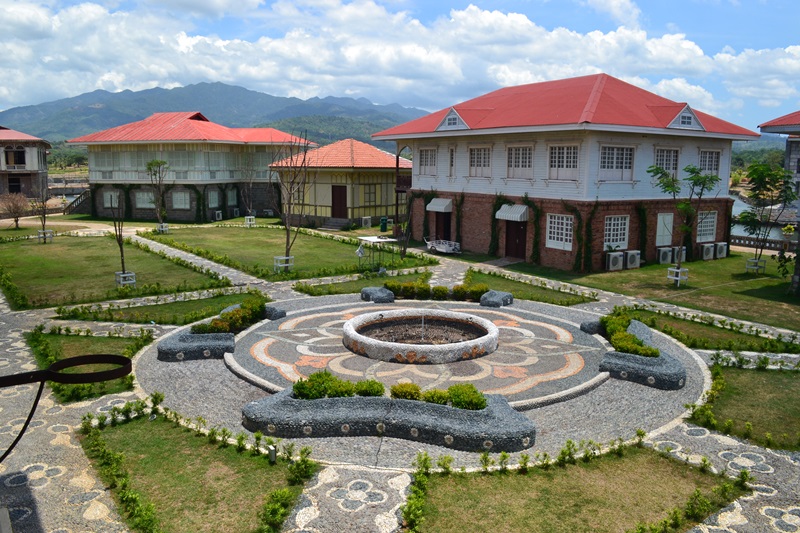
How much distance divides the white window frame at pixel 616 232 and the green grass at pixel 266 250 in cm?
812

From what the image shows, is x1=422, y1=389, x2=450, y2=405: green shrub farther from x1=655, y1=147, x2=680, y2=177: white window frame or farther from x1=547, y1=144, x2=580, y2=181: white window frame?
x1=655, y1=147, x2=680, y2=177: white window frame

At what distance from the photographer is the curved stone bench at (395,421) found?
10.9 metres

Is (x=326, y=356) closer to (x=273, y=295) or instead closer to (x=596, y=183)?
(x=273, y=295)

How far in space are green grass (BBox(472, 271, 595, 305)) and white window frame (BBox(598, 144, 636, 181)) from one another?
673 cm

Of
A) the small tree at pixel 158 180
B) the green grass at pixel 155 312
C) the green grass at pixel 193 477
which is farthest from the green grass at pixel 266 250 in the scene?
the green grass at pixel 193 477

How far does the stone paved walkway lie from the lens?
29.1ft

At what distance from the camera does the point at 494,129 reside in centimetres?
3105

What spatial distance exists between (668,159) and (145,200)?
3711 centimetres

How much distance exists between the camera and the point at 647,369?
14.1m

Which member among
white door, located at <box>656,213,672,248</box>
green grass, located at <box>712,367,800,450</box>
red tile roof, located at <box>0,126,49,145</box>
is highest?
red tile roof, located at <box>0,126,49,145</box>

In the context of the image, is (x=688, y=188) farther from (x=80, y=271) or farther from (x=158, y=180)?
(x=158, y=180)

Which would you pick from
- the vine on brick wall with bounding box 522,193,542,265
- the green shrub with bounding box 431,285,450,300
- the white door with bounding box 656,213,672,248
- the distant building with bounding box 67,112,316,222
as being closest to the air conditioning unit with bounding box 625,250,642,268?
the white door with bounding box 656,213,672,248

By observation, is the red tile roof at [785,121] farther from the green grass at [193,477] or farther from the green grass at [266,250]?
the green grass at [193,477]

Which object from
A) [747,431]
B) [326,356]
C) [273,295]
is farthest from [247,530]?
[273,295]
